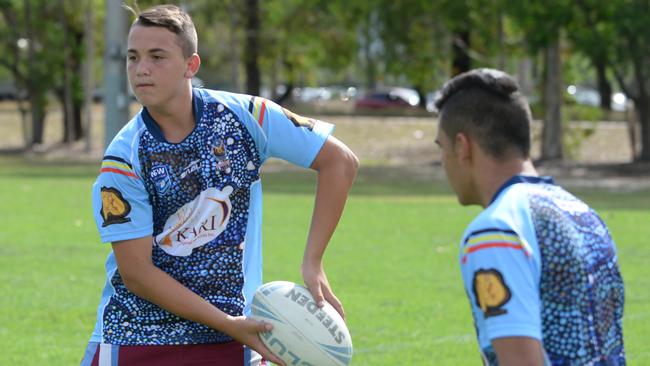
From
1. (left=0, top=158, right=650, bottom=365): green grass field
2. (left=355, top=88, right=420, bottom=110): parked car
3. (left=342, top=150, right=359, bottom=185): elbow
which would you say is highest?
(left=342, top=150, right=359, bottom=185): elbow

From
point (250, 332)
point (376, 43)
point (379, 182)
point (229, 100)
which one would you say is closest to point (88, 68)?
point (376, 43)

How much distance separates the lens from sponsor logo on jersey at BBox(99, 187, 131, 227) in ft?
16.3

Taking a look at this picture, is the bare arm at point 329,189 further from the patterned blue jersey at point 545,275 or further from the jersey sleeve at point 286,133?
the patterned blue jersey at point 545,275

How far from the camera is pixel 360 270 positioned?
14883 mm

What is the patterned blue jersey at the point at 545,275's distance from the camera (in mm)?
3465

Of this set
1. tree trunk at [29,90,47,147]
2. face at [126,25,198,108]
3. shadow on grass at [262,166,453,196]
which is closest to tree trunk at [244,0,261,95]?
tree trunk at [29,90,47,147]

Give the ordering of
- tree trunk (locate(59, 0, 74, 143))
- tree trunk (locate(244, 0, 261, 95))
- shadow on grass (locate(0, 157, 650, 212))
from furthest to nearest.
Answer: tree trunk (locate(59, 0, 74, 143)) < tree trunk (locate(244, 0, 261, 95)) < shadow on grass (locate(0, 157, 650, 212))

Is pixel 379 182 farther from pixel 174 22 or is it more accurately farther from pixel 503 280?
pixel 503 280

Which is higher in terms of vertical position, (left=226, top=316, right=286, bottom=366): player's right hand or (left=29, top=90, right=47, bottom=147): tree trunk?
(left=226, top=316, right=286, bottom=366): player's right hand

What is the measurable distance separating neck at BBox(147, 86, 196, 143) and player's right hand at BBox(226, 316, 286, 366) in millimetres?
734

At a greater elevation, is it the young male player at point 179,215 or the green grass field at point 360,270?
the young male player at point 179,215

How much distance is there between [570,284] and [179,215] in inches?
77.1

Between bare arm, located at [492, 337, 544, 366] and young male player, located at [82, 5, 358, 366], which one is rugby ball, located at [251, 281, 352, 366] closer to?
young male player, located at [82, 5, 358, 366]

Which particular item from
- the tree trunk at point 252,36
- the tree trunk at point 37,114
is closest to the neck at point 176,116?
the tree trunk at point 252,36
